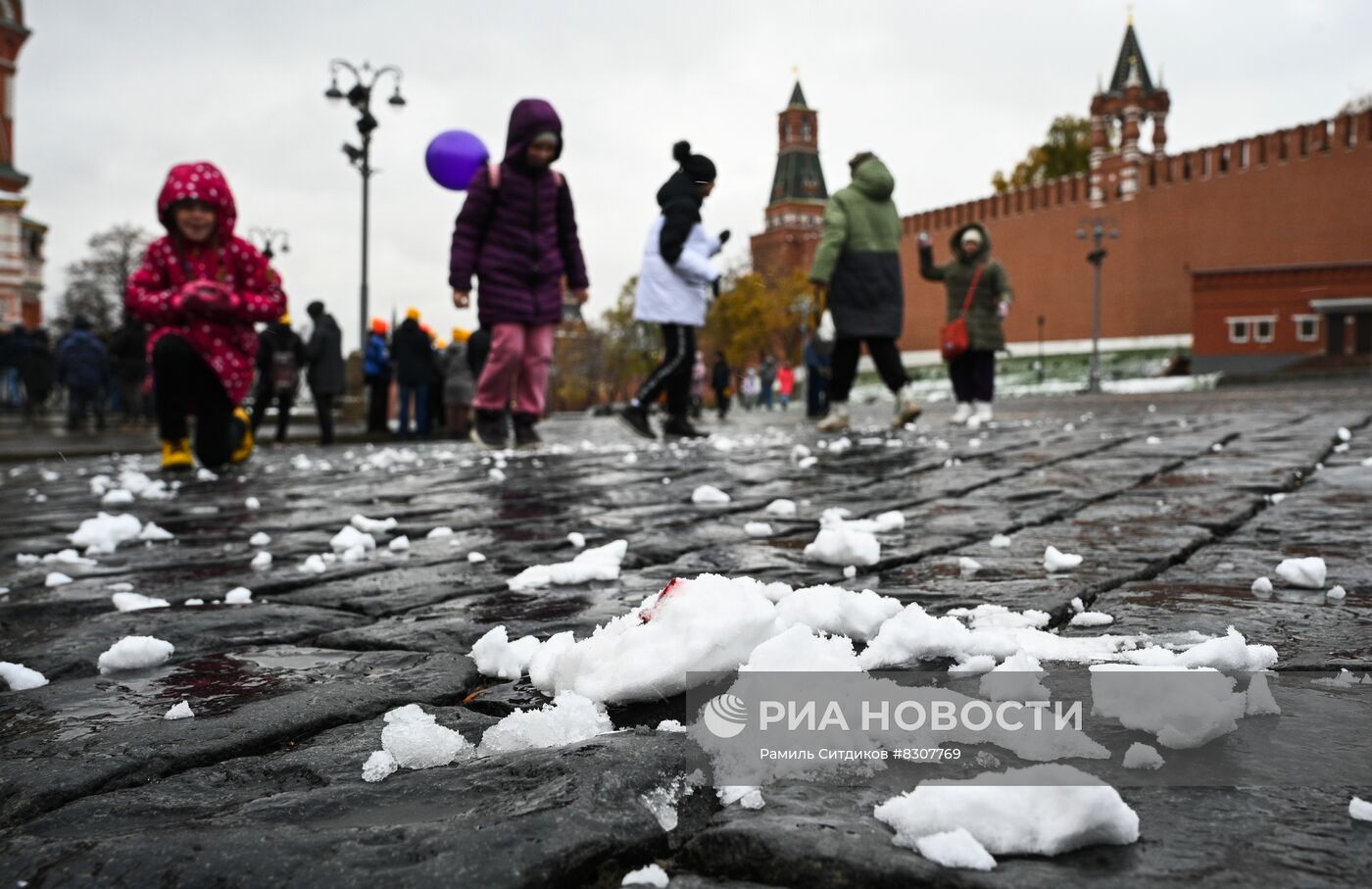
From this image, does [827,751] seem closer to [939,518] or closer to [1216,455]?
[939,518]

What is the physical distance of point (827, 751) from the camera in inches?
47.0

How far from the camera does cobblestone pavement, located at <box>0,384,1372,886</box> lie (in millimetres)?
969

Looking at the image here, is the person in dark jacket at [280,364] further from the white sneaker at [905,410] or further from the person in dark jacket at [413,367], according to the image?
the white sneaker at [905,410]

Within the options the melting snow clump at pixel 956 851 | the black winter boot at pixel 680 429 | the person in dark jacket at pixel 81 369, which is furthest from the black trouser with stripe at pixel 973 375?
the person in dark jacket at pixel 81 369

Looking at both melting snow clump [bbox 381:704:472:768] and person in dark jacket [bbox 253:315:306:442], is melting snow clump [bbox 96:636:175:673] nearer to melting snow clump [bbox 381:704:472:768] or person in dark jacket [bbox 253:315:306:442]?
melting snow clump [bbox 381:704:472:768]

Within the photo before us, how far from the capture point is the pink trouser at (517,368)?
24.1 feet

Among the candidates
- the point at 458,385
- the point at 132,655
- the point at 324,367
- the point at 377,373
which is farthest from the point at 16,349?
the point at 132,655

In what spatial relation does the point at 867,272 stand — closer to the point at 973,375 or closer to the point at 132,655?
the point at 973,375

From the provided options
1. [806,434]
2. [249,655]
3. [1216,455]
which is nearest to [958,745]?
[249,655]

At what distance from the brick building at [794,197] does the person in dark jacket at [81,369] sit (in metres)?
53.8

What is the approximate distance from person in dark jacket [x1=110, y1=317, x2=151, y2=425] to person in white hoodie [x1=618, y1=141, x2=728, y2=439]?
33.8 feet

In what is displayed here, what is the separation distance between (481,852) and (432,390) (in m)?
14.1

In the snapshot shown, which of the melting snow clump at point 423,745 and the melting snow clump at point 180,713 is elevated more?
→ the melting snow clump at point 423,745

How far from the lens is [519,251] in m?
7.25
